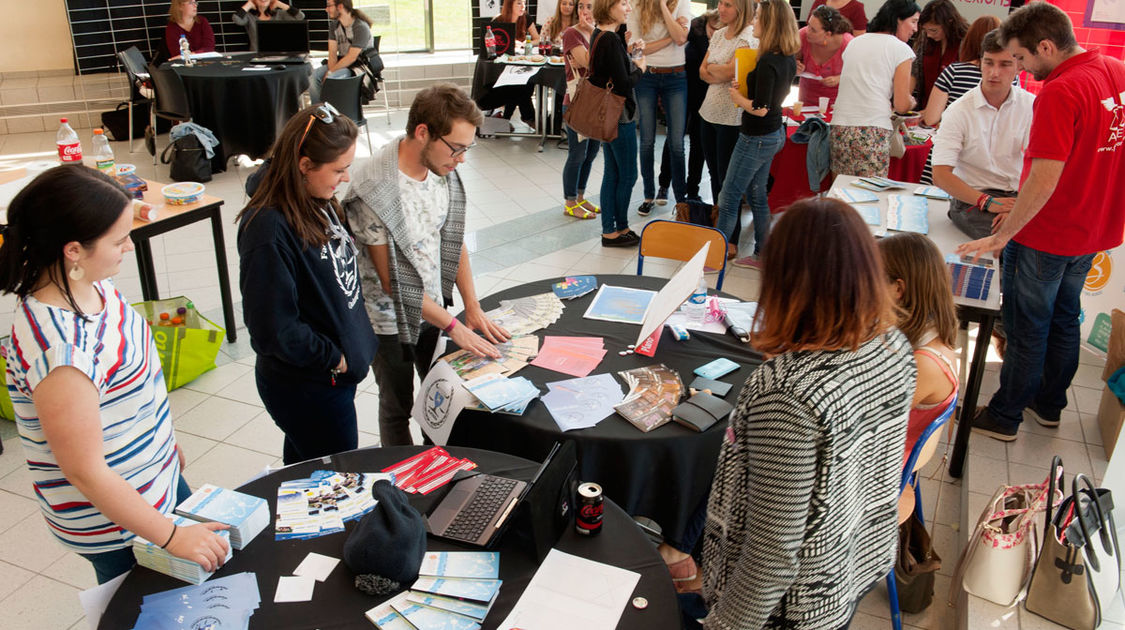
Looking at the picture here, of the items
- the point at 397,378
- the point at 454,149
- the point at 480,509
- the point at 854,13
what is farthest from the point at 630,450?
the point at 854,13

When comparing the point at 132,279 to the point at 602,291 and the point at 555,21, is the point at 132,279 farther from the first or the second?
the point at 555,21

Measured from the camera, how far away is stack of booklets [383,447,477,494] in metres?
2.15

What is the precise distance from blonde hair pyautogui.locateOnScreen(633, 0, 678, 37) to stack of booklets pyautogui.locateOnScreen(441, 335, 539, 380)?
3882 millimetres

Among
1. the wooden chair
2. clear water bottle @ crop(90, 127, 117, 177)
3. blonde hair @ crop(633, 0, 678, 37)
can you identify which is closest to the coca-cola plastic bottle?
clear water bottle @ crop(90, 127, 117, 177)

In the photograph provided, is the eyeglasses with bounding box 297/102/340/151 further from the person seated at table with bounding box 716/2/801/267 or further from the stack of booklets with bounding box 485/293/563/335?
the person seated at table with bounding box 716/2/801/267

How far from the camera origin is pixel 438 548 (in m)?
1.94

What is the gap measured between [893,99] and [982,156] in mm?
1562

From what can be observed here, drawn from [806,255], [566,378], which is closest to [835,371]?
[806,255]

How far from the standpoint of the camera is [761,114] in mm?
4922

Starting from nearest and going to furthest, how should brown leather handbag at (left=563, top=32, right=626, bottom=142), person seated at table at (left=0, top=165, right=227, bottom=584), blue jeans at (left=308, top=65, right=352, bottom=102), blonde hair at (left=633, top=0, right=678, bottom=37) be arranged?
person seated at table at (left=0, top=165, right=227, bottom=584) < brown leather handbag at (left=563, top=32, right=626, bottom=142) < blonde hair at (left=633, top=0, right=678, bottom=37) < blue jeans at (left=308, top=65, right=352, bottom=102)

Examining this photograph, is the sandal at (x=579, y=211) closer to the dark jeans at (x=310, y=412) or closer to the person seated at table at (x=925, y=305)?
the dark jeans at (x=310, y=412)

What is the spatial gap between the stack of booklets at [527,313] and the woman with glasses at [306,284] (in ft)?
2.06

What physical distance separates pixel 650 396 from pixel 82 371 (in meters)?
1.59

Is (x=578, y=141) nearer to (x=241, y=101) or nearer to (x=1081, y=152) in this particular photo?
(x=241, y=101)
